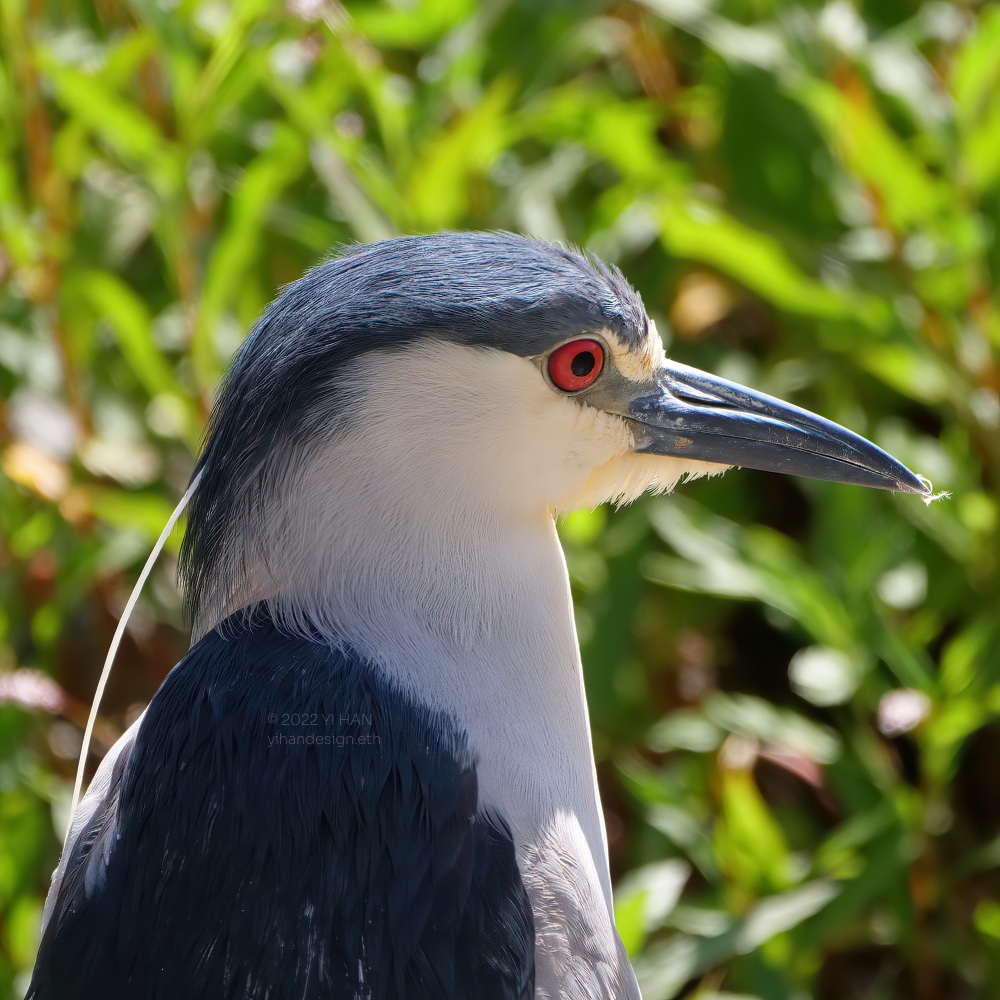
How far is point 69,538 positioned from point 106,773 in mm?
826

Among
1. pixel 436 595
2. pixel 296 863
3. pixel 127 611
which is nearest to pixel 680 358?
pixel 436 595

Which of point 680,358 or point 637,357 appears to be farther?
point 680,358

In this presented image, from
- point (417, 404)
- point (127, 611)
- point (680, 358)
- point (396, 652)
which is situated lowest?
point (396, 652)

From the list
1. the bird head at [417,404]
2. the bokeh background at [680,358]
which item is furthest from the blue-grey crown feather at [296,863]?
the bokeh background at [680,358]

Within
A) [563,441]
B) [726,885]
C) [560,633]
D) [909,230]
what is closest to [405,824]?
[560,633]

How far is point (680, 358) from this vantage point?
2512 mm

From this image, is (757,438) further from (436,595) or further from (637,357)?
(436,595)

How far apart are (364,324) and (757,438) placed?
0.48 meters

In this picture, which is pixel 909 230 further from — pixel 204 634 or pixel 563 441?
pixel 204 634

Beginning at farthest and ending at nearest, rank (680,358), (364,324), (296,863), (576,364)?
(680,358)
(576,364)
(364,324)
(296,863)

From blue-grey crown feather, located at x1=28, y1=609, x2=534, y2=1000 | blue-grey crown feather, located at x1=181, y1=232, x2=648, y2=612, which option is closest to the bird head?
blue-grey crown feather, located at x1=181, y1=232, x2=648, y2=612

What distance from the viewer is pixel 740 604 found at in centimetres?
246

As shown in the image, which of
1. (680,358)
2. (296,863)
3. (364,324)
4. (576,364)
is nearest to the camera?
(296,863)

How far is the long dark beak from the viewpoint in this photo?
1.50 meters
